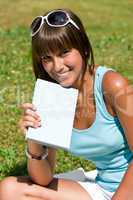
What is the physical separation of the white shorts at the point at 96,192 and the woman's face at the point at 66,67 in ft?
2.43

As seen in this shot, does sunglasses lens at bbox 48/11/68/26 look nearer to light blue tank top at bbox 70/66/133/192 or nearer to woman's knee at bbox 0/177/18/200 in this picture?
light blue tank top at bbox 70/66/133/192

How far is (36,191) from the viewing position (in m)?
3.68

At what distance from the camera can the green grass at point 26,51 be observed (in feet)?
17.0

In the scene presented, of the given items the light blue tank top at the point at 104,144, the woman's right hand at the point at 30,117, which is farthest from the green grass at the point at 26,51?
the woman's right hand at the point at 30,117

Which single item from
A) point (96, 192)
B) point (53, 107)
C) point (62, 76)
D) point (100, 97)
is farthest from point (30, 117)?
point (96, 192)

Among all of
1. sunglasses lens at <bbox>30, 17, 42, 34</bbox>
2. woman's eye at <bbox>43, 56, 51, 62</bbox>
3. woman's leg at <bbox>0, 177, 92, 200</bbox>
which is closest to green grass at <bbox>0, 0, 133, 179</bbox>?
woman's leg at <bbox>0, 177, 92, 200</bbox>

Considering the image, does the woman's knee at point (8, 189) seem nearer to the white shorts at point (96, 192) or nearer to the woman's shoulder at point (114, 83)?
the white shorts at point (96, 192)

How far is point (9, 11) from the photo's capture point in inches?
501

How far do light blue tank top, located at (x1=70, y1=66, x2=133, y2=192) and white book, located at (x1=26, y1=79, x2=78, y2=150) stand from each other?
166 millimetres

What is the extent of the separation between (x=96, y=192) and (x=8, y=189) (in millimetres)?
574

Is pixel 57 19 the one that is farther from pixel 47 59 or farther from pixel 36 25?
pixel 47 59


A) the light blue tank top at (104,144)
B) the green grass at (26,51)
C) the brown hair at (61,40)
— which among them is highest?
the brown hair at (61,40)

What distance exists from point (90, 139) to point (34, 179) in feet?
1.69

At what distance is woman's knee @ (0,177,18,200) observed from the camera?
364cm
